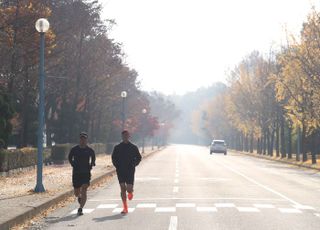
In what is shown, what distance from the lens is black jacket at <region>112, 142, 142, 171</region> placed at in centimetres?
1479

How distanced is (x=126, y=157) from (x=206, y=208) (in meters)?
2.50

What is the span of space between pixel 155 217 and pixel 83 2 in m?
30.7

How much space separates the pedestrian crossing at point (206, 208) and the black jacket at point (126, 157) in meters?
1.16

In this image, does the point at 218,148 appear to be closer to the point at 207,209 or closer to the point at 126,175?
the point at 207,209

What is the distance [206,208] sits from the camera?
Answer: 51.3 ft

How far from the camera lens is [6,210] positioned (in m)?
13.4

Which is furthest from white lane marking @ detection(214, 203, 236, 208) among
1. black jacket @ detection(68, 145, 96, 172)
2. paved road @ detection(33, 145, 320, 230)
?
black jacket @ detection(68, 145, 96, 172)

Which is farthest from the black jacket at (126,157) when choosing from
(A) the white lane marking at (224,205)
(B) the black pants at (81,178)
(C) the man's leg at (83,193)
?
(A) the white lane marking at (224,205)

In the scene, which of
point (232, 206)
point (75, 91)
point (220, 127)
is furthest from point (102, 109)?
point (220, 127)

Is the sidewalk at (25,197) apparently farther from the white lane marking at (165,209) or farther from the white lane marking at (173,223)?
the white lane marking at (173,223)

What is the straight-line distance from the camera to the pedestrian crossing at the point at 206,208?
1517cm

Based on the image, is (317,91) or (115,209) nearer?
(115,209)

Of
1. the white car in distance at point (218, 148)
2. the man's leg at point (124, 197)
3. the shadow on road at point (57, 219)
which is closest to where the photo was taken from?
the shadow on road at point (57, 219)

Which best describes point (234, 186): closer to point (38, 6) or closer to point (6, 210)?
point (6, 210)
